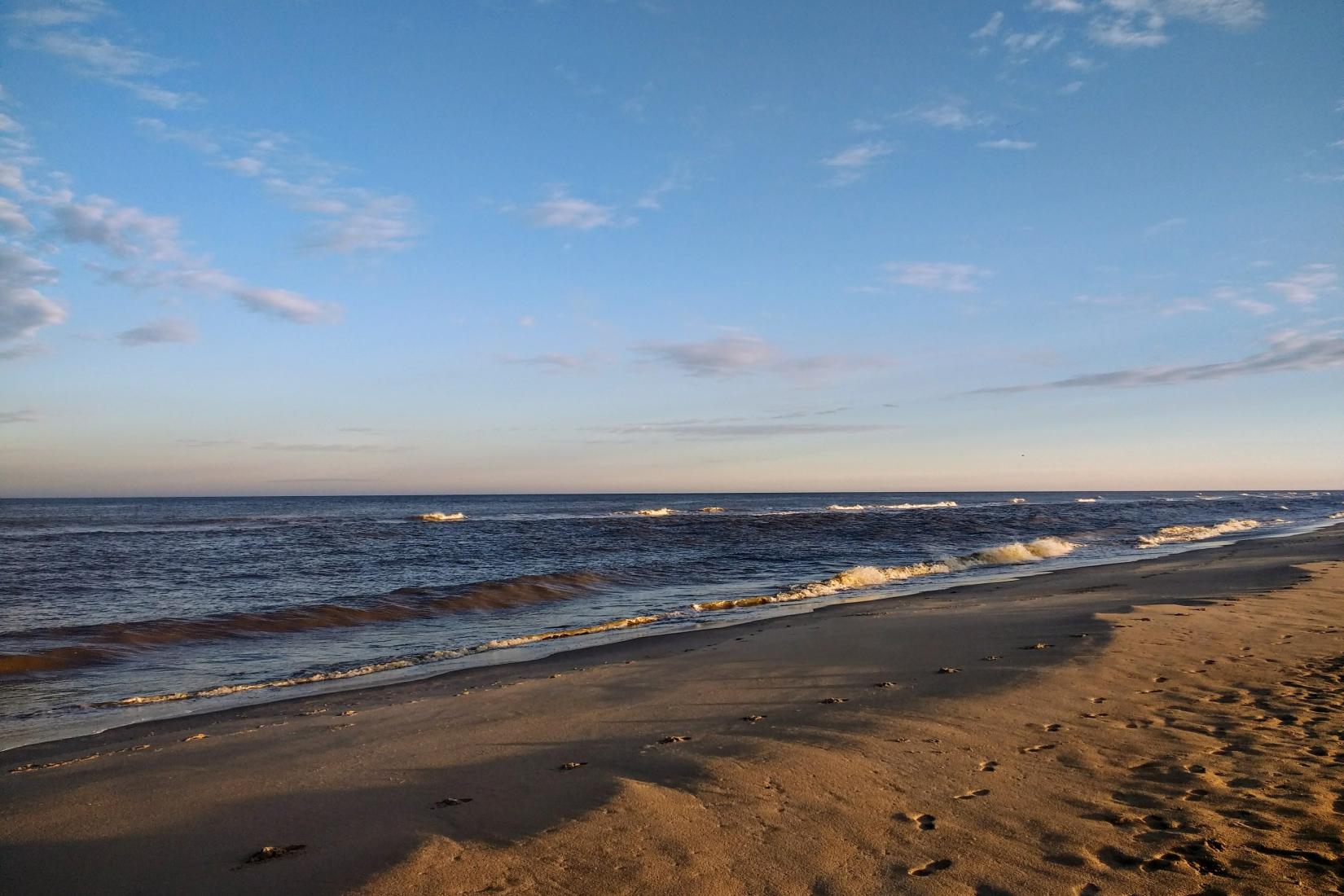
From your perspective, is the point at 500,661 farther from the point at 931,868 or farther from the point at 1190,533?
the point at 1190,533

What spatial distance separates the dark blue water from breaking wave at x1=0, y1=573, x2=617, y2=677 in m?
0.06

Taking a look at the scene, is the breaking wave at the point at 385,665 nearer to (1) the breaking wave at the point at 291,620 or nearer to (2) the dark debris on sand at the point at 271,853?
(1) the breaking wave at the point at 291,620

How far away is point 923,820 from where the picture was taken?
471 cm

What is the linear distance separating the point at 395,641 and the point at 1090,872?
41.0 ft

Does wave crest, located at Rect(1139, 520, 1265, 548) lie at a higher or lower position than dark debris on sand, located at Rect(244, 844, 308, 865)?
lower

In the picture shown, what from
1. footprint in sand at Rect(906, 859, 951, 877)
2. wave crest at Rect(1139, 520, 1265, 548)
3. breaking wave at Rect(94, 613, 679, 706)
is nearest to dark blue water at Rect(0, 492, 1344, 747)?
breaking wave at Rect(94, 613, 679, 706)

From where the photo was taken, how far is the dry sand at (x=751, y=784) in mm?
4172

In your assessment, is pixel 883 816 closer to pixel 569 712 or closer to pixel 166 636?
pixel 569 712

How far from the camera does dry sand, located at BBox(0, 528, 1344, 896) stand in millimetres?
4172

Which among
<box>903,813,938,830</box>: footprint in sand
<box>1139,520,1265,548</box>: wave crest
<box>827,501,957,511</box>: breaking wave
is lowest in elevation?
<box>827,501,957,511</box>: breaking wave

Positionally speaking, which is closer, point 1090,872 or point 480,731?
point 1090,872

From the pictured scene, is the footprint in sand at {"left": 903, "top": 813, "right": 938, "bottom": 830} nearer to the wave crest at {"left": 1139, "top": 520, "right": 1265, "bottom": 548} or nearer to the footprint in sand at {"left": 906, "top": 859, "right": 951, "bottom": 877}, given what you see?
the footprint in sand at {"left": 906, "top": 859, "right": 951, "bottom": 877}

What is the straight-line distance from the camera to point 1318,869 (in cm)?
397

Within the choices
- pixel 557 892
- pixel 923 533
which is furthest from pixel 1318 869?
pixel 923 533
